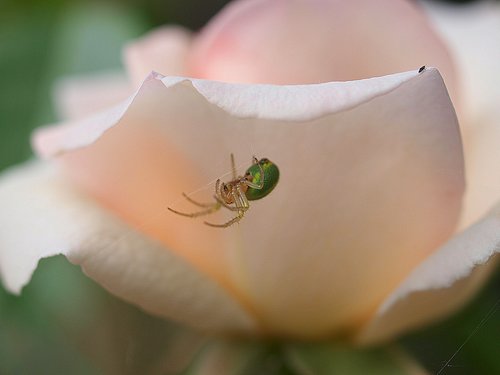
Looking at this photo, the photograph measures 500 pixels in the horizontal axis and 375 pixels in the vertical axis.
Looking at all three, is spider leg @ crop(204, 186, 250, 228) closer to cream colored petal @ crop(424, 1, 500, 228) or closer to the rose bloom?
the rose bloom

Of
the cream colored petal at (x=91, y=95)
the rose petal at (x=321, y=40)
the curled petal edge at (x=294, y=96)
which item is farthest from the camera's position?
the cream colored petal at (x=91, y=95)

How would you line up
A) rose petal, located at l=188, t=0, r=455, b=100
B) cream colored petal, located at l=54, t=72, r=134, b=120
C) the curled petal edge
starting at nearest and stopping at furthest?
the curled petal edge < rose petal, located at l=188, t=0, r=455, b=100 < cream colored petal, located at l=54, t=72, r=134, b=120

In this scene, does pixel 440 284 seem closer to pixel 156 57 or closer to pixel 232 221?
pixel 232 221

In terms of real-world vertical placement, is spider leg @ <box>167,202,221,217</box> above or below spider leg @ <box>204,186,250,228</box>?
above

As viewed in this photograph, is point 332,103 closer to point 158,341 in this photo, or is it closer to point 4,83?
point 158,341

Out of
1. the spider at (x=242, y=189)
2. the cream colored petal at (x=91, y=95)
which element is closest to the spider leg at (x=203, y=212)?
the spider at (x=242, y=189)

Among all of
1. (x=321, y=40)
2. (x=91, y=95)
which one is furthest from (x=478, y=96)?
(x=91, y=95)

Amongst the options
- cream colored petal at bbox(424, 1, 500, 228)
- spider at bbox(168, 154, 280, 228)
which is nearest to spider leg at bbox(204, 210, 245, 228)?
spider at bbox(168, 154, 280, 228)

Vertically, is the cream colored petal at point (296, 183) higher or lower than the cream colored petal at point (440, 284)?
higher

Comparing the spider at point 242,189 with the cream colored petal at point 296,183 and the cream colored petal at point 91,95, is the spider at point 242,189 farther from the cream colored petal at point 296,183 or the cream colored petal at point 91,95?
the cream colored petal at point 91,95
